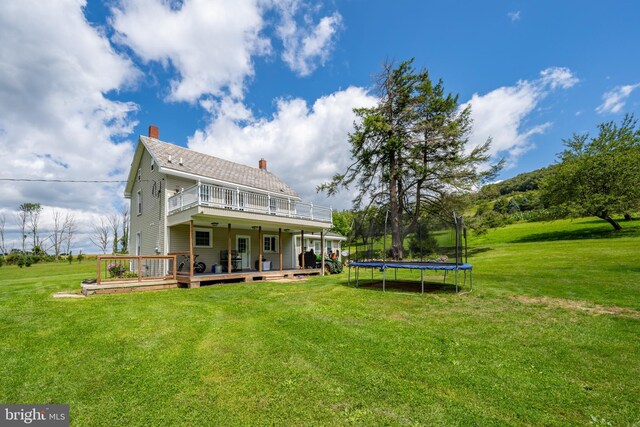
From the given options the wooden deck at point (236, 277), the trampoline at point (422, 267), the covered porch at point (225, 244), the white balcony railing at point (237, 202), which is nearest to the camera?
the trampoline at point (422, 267)

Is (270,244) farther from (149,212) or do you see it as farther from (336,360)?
(336,360)

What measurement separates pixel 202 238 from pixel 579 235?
3190 cm

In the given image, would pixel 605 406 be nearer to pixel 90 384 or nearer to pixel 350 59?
pixel 90 384

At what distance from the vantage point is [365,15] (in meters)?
13.9

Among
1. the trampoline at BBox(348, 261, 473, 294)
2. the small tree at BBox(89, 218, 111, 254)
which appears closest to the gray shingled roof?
the trampoline at BBox(348, 261, 473, 294)

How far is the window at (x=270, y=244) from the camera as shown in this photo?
18922mm

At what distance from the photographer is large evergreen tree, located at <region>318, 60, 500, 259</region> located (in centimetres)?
2062

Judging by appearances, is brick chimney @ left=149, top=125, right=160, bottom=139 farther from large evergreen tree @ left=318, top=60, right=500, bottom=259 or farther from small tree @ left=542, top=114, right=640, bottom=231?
small tree @ left=542, top=114, right=640, bottom=231

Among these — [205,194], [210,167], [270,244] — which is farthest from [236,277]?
[210,167]

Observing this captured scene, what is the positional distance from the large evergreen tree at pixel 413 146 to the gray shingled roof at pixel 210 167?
7.21 metres

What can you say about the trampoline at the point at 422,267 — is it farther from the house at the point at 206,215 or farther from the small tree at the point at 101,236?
the small tree at the point at 101,236

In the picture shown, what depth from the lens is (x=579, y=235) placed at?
26.1m

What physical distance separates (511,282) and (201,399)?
441 inches

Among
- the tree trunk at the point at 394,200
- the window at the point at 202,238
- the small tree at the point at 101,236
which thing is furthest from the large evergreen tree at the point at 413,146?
the small tree at the point at 101,236
